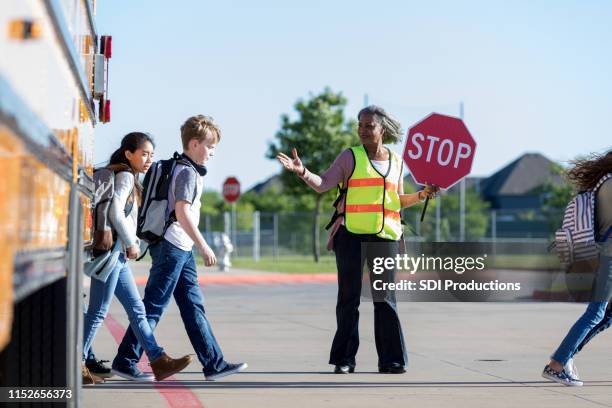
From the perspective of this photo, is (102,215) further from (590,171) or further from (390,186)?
(590,171)

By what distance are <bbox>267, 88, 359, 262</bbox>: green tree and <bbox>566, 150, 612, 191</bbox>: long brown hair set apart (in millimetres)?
45831

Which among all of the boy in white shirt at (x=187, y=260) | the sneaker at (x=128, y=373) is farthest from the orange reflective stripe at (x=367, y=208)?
the sneaker at (x=128, y=373)

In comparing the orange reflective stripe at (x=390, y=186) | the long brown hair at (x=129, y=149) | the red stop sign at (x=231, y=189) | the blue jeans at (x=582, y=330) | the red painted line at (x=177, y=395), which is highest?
the red stop sign at (x=231, y=189)

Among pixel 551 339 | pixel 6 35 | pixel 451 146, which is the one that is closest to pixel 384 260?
pixel 451 146

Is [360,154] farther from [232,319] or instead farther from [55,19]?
[232,319]

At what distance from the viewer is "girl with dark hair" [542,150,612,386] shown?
8.05 metres

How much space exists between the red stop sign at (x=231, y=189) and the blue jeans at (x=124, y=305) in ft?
116

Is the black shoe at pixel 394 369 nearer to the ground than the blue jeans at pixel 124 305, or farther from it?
nearer to the ground

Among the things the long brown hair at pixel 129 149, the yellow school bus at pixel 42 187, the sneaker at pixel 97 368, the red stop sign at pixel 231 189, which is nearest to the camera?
the yellow school bus at pixel 42 187

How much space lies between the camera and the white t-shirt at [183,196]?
808 cm

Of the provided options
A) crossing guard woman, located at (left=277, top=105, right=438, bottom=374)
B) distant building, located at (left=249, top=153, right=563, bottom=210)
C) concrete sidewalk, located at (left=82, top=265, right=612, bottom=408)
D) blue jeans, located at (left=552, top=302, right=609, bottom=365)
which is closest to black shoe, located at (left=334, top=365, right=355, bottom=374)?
crossing guard woman, located at (left=277, top=105, right=438, bottom=374)

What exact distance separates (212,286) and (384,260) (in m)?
16.8

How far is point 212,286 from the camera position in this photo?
2547 cm

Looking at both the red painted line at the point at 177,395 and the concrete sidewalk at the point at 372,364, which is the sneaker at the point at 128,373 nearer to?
the concrete sidewalk at the point at 372,364
